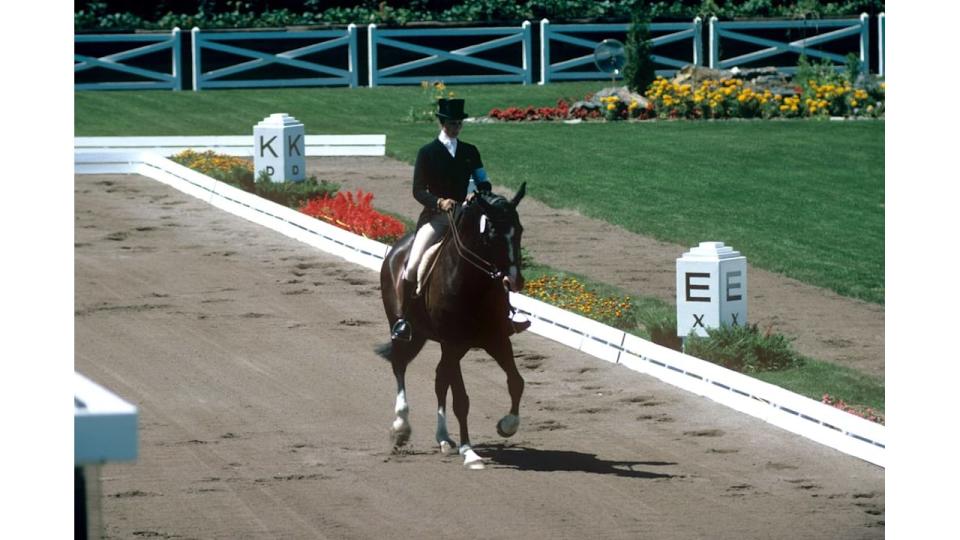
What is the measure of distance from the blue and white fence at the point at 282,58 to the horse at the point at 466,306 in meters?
24.1

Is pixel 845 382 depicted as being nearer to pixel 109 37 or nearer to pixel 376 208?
Result: pixel 376 208

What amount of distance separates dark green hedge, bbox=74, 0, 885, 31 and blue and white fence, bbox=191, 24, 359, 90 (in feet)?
4.44

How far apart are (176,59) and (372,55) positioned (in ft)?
14.2

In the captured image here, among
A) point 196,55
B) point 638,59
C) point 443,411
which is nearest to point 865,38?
point 638,59

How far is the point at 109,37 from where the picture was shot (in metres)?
37.0

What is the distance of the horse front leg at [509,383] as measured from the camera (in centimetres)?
1324

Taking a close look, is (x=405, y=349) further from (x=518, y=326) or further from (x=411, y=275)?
(x=518, y=326)

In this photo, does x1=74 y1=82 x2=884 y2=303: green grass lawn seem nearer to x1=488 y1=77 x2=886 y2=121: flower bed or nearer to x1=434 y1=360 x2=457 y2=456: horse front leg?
x1=488 y1=77 x2=886 y2=121: flower bed

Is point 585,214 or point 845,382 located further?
point 585,214

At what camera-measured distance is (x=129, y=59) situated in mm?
37156

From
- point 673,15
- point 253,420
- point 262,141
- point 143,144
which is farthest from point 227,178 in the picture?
point 673,15
